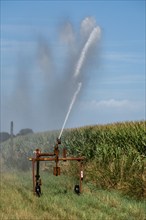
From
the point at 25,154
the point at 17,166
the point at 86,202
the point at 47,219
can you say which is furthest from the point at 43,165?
the point at 47,219

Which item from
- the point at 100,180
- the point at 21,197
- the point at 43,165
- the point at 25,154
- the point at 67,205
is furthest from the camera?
the point at 25,154

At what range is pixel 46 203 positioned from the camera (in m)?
14.2

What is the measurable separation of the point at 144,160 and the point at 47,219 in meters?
7.49

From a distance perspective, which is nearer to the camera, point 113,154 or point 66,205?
point 66,205

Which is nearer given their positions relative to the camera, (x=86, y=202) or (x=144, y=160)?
Answer: (x=86, y=202)

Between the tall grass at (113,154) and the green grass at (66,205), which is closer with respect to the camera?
the green grass at (66,205)

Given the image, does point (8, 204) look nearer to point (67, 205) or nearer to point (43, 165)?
point (67, 205)

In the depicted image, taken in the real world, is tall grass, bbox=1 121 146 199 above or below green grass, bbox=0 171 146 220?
above

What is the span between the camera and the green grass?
12.5 meters

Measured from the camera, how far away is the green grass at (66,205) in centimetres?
1249

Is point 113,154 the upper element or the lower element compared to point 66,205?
upper

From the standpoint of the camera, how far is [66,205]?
13.8m

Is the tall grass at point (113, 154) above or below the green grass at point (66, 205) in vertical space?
above

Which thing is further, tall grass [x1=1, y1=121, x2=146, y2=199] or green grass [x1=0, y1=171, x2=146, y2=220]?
tall grass [x1=1, y1=121, x2=146, y2=199]
